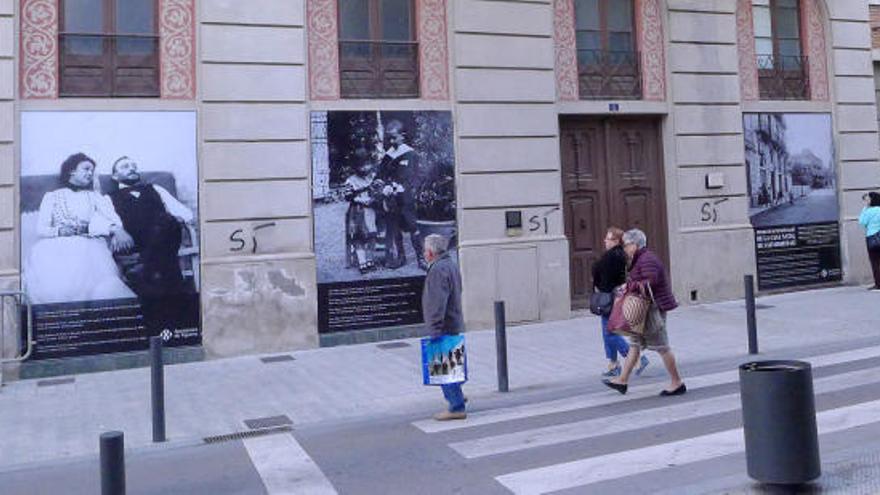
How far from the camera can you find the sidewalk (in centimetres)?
836

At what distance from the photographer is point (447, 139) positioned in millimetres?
13508

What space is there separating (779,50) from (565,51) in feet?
16.9

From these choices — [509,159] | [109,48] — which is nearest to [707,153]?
[509,159]

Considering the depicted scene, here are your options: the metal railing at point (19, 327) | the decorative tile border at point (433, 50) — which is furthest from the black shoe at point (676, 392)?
the metal railing at point (19, 327)

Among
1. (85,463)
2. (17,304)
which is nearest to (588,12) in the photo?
(17,304)

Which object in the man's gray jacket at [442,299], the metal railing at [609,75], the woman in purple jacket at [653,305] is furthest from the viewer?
the metal railing at [609,75]

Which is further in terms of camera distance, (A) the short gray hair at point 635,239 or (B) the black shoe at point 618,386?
(B) the black shoe at point 618,386

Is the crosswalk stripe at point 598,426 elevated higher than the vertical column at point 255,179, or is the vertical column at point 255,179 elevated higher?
the vertical column at point 255,179

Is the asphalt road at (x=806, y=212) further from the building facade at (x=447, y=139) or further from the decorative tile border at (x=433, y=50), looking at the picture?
the decorative tile border at (x=433, y=50)

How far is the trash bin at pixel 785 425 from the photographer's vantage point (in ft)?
16.3

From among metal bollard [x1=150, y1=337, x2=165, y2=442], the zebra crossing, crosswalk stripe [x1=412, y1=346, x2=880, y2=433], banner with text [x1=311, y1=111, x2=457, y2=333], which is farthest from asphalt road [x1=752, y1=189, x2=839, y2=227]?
metal bollard [x1=150, y1=337, x2=165, y2=442]

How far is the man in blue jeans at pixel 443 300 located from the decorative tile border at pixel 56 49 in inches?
238

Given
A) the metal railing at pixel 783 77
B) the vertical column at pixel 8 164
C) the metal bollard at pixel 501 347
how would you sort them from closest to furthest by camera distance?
the metal bollard at pixel 501 347
the vertical column at pixel 8 164
the metal railing at pixel 783 77

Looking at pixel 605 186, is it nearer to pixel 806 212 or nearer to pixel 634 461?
pixel 806 212
